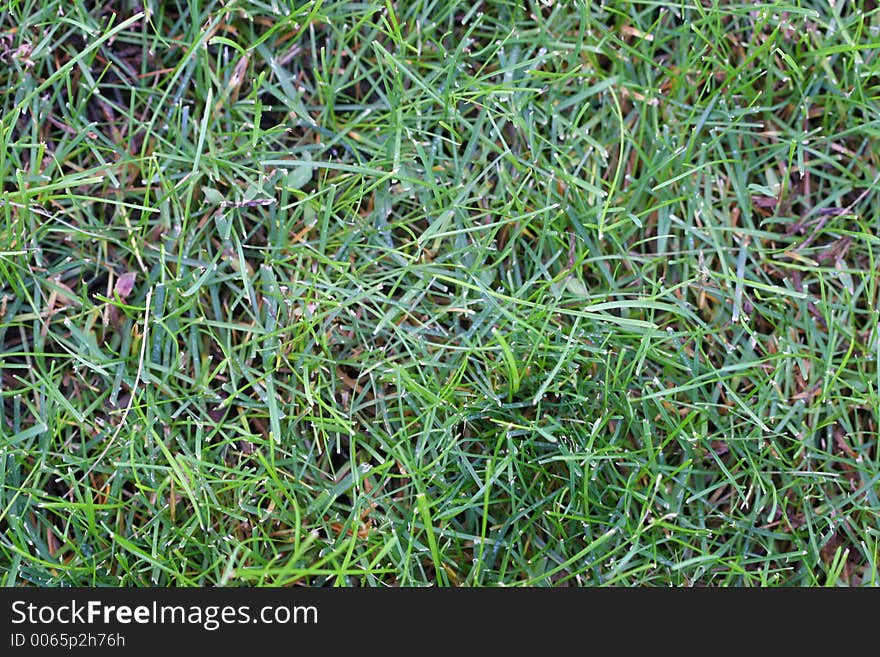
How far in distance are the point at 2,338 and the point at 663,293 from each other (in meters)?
1.44

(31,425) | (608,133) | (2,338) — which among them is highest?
(608,133)

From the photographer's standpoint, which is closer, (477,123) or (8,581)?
(8,581)

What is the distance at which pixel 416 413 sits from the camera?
1838 mm

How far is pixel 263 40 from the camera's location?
1.88 meters

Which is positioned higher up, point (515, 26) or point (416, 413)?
point (515, 26)

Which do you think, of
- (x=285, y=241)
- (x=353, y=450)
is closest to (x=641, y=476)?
(x=353, y=450)

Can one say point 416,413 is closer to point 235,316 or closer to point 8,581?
point 235,316

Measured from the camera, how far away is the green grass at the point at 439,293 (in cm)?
180

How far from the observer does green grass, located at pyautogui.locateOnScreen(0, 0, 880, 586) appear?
1.80 m

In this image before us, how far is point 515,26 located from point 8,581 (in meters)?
1.62

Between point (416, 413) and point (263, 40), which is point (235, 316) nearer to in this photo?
point (416, 413)

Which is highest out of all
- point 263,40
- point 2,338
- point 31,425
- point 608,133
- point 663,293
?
point 263,40

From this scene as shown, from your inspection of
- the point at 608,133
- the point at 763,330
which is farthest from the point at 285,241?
the point at 763,330

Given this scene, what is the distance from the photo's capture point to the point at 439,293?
6.13 feet
